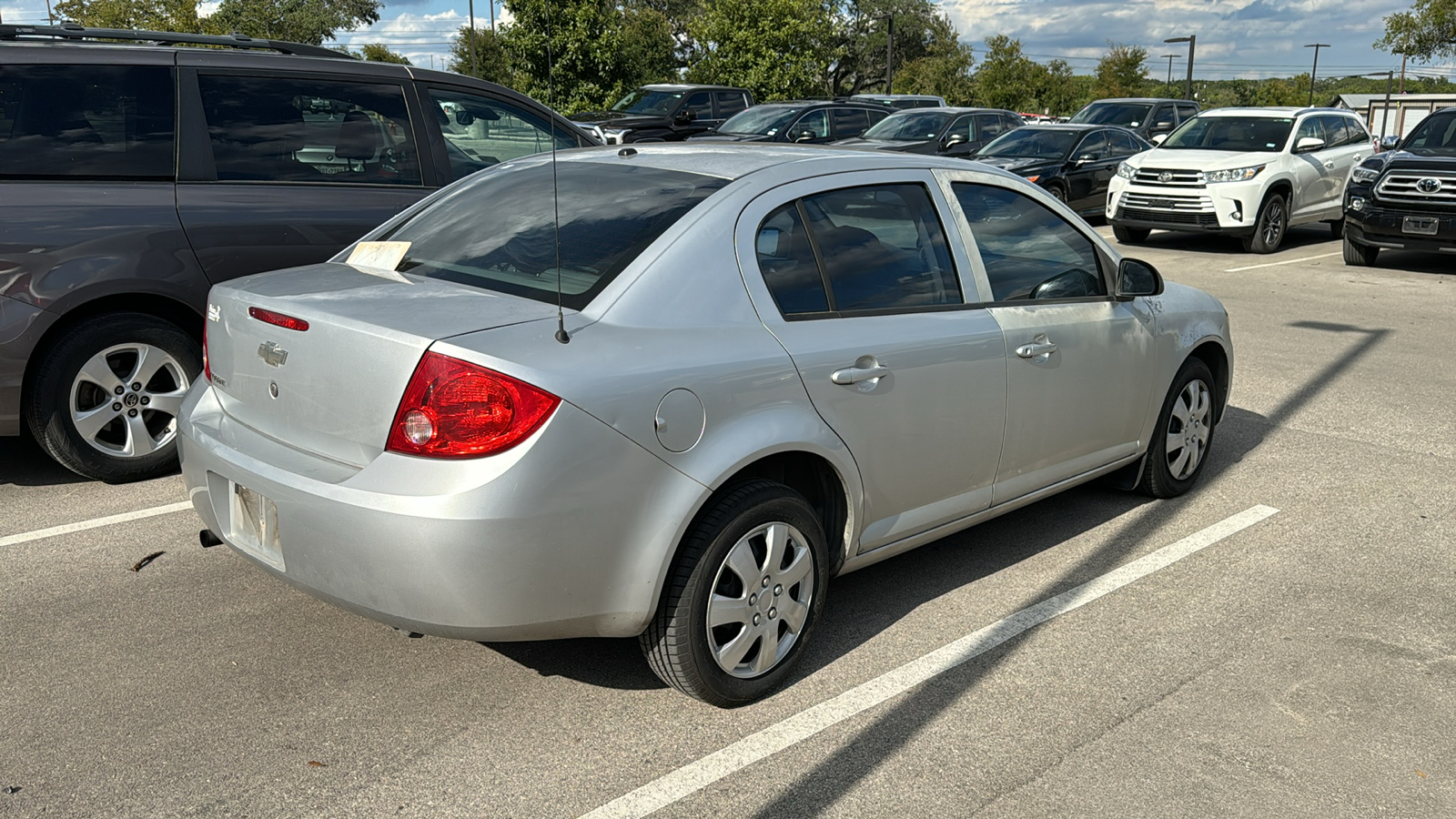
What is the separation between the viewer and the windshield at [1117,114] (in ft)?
70.3

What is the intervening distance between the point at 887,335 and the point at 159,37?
14.0 ft

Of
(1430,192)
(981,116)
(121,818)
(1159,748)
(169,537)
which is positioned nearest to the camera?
(121,818)

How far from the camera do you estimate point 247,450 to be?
3449 mm

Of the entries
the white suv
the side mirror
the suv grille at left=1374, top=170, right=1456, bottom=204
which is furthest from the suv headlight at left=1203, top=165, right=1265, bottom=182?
the side mirror

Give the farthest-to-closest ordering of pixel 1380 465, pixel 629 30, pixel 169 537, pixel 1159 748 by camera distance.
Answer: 1. pixel 629 30
2. pixel 1380 465
3. pixel 169 537
4. pixel 1159 748

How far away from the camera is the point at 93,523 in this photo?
16.3 ft

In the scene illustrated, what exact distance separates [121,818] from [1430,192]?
13556mm

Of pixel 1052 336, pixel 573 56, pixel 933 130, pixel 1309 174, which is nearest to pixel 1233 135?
pixel 1309 174

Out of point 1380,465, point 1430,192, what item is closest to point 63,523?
point 1380,465

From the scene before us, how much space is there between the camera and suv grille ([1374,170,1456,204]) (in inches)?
495

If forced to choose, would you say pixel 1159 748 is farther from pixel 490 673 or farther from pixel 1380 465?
pixel 1380 465

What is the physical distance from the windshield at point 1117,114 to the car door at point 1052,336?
1764cm

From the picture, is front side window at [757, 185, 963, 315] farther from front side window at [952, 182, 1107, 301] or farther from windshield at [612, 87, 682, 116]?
windshield at [612, 87, 682, 116]

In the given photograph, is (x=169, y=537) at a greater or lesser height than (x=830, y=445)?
lesser
